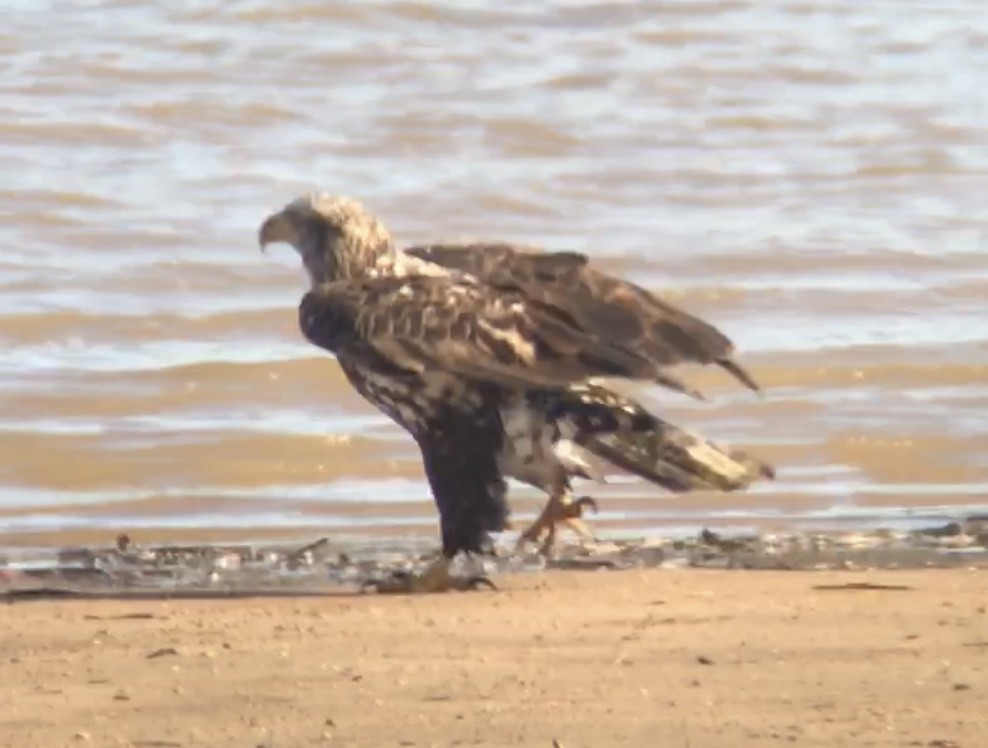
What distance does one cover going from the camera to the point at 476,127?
14.5 m

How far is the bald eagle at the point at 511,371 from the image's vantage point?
6801 millimetres

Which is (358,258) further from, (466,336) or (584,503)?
(584,503)

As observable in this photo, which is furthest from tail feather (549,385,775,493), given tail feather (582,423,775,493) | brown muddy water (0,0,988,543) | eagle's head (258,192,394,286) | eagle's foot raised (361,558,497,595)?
eagle's head (258,192,394,286)

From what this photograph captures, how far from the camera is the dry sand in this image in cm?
496

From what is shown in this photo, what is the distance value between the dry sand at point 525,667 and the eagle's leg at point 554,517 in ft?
2.30

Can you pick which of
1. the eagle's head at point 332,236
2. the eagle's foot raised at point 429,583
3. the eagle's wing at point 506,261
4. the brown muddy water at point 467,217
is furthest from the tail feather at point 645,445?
the eagle's head at point 332,236

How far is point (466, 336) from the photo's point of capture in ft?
22.5

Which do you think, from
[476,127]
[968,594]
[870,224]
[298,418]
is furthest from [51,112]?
[968,594]

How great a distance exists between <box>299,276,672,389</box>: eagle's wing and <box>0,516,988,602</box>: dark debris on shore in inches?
20.8

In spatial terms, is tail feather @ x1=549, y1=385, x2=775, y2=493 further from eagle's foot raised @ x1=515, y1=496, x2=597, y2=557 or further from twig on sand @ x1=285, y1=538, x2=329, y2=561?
twig on sand @ x1=285, y1=538, x2=329, y2=561

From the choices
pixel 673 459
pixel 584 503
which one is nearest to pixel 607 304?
pixel 673 459

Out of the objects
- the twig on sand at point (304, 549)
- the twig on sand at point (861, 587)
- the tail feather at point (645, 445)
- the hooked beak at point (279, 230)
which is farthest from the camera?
the hooked beak at point (279, 230)

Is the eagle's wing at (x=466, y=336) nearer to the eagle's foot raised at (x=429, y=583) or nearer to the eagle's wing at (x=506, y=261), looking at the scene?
the eagle's wing at (x=506, y=261)

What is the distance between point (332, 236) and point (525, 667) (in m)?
2.22
